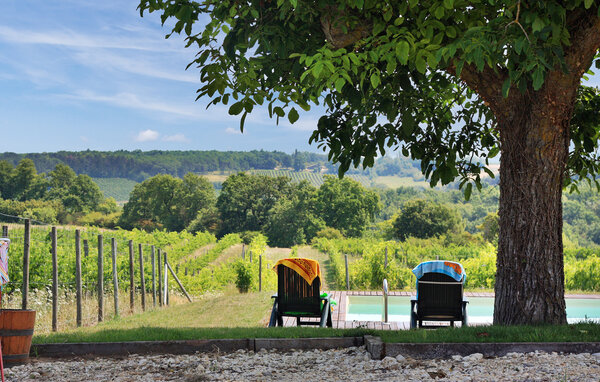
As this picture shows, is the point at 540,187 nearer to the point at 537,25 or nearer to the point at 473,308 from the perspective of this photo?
the point at 537,25

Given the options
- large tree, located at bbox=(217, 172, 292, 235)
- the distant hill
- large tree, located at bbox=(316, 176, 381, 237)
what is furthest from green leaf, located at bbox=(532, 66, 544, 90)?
the distant hill

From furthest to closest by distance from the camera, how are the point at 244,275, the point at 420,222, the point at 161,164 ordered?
the point at 161,164, the point at 420,222, the point at 244,275

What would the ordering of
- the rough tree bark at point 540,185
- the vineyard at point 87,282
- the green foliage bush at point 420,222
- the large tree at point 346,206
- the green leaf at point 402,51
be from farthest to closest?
the large tree at point 346,206 < the green foliage bush at point 420,222 < the vineyard at point 87,282 < the rough tree bark at point 540,185 < the green leaf at point 402,51

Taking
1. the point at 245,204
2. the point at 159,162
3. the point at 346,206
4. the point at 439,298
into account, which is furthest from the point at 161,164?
the point at 439,298

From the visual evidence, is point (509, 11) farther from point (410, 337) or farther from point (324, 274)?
point (324, 274)

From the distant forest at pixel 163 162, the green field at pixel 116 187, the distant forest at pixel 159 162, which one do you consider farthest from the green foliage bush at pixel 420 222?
the green field at pixel 116 187

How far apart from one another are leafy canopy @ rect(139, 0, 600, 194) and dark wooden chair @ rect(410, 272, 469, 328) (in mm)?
1365

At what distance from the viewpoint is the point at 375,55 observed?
4254 millimetres

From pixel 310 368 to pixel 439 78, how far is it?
305 centimetres

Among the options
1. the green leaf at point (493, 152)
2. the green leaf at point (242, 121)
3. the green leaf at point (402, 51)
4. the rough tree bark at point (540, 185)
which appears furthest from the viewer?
the green leaf at point (493, 152)

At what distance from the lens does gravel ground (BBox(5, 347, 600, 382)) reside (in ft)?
12.0

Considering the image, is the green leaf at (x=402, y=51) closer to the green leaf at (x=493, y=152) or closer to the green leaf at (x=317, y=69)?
the green leaf at (x=317, y=69)

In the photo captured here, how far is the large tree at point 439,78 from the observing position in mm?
4504

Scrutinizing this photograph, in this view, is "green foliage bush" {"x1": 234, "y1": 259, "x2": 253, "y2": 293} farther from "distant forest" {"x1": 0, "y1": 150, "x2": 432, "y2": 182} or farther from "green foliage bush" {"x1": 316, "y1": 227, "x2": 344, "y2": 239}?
"distant forest" {"x1": 0, "y1": 150, "x2": 432, "y2": 182}
